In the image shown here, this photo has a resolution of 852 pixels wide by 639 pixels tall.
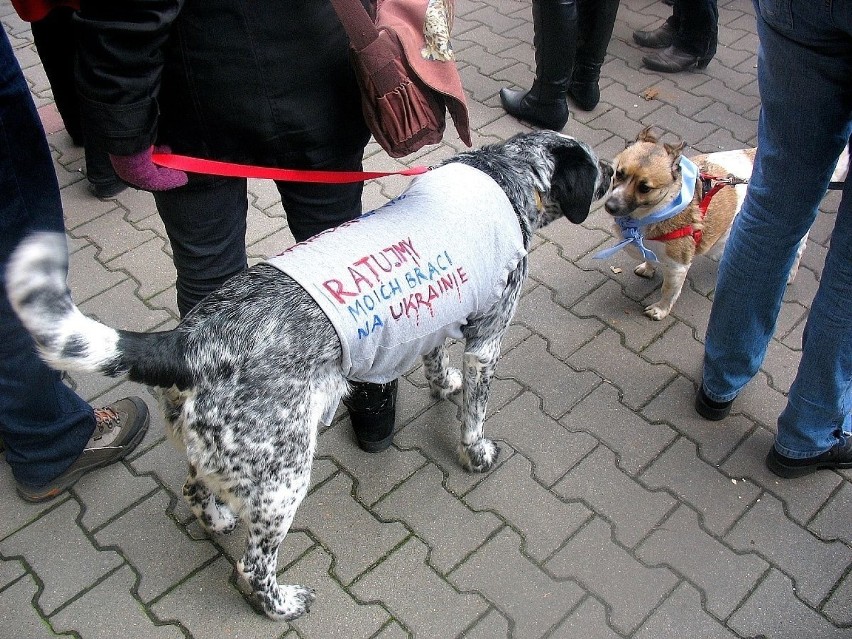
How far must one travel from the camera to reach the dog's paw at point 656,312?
376 cm

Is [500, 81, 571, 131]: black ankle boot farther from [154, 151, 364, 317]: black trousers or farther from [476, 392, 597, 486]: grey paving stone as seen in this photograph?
[154, 151, 364, 317]: black trousers

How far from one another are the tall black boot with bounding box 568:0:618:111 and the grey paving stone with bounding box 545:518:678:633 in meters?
3.23

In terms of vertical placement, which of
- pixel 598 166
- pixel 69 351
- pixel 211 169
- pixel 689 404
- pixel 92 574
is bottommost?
pixel 689 404

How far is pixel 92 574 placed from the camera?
2756 mm

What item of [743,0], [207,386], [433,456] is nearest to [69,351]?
[207,386]

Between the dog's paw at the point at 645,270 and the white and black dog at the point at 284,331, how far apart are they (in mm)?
1515

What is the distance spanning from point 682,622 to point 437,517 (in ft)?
3.08

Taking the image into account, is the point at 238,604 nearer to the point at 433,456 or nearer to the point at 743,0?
the point at 433,456

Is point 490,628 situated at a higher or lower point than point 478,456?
lower

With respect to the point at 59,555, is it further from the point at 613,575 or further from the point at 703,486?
the point at 703,486

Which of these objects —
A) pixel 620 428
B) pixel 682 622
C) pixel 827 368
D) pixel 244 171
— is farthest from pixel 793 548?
pixel 244 171

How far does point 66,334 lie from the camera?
199 centimetres

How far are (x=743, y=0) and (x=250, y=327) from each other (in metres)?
5.96

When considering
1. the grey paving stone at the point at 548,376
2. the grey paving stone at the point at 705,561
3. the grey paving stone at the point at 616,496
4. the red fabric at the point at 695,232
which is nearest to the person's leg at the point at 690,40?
the red fabric at the point at 695,232
